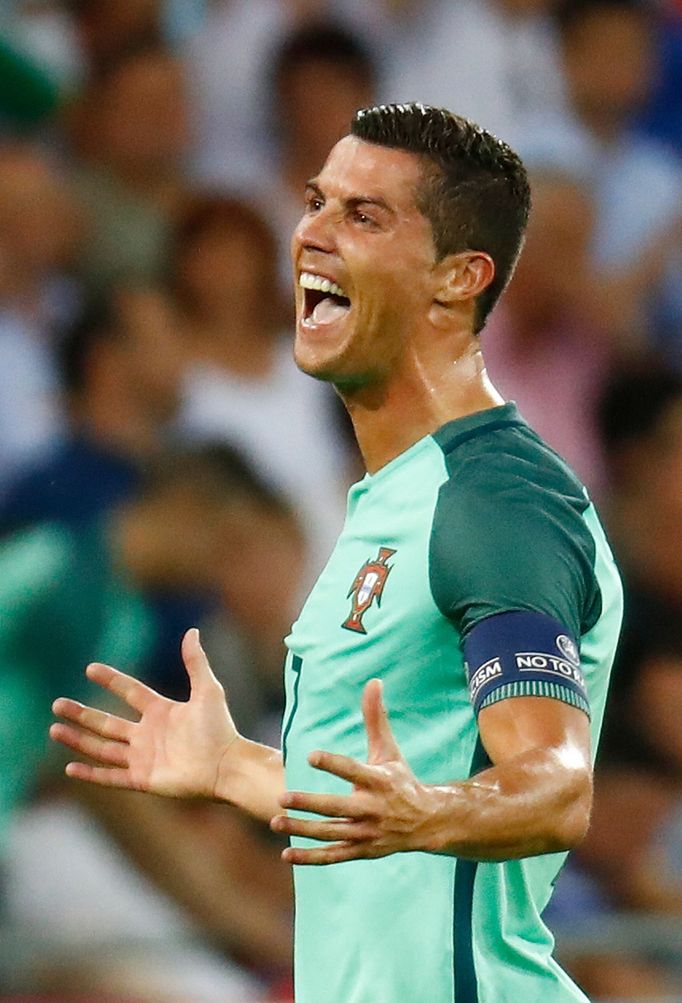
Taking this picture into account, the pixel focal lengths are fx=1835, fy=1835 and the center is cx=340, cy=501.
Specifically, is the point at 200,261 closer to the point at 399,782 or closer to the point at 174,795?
the point at 174,795

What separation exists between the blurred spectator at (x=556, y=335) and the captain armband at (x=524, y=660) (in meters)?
3.96

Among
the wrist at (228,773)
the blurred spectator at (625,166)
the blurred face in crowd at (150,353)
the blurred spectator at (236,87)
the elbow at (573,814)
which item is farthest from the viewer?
the blurred spectator at (625,166)

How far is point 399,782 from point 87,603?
3.46 metres

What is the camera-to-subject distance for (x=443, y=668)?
2432 mm

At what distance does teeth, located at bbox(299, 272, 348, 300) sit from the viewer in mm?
2760

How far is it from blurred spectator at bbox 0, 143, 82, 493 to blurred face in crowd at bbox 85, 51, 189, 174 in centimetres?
24

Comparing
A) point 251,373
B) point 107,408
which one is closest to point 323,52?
point 251,373

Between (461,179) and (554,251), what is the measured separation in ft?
13.0

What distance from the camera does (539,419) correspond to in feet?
20.7

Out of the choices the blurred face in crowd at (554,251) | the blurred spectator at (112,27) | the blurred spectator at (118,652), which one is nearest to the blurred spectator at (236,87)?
the blurred spectator at (112,27)

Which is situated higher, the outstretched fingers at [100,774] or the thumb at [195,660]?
the thumb at [195,660]

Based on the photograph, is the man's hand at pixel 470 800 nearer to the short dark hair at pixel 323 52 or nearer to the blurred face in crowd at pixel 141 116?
the blurred face in crowd at pixel 141 116

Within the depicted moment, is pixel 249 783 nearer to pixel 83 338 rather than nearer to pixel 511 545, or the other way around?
pixel 511 545

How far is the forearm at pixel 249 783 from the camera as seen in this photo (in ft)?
9.54
